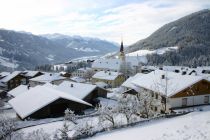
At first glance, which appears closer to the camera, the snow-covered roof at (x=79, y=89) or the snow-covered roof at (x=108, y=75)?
the snow-covered roof at (x=79, y=89)

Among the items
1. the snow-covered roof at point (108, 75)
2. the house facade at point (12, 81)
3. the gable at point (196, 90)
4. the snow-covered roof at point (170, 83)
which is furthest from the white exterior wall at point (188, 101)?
the house facade at point (12, 81)

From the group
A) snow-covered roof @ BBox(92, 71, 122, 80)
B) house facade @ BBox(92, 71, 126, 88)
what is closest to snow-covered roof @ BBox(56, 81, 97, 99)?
house facade @ BBox(92, 71, 126, 88)

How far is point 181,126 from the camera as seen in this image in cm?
2389

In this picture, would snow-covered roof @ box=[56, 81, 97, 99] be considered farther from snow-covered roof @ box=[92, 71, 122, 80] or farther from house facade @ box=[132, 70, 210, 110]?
snow-covered roof @ box=[92, 71, 122, 80]

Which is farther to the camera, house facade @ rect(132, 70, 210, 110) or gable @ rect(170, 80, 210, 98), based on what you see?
gable @ rect(170, 80, 210, 98)

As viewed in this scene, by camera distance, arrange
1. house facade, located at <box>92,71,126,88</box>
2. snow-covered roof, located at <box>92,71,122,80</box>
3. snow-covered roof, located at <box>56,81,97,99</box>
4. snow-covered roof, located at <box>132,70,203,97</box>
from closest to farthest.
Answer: snow-covered roof, located at <box>132,70,203,97</box>, snow-covered roof, located at <box>56,81,97,99</box>, house facade, located at <box>92,71,126,88</box>, snow-covered roof, located at <box>92,71,122,80</box>

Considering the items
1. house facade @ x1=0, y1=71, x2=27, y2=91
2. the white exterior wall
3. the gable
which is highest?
the gable

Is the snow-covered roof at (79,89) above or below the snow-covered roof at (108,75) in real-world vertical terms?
above

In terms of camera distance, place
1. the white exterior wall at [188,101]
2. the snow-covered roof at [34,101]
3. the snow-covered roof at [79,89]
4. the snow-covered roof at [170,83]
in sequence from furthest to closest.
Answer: the snow-covered roof at [79,89], the snow-covered roof at [170,83], the white exterior wall at [188,101], the snow-covered roof at [34,101]

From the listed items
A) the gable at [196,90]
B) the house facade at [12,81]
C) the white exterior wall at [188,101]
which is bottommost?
the house facade at [12,81]

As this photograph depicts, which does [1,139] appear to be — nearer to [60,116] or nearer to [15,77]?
[60,116]

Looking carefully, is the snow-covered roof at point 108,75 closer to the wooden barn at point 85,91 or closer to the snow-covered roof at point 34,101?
the wooden barn at point 85,91

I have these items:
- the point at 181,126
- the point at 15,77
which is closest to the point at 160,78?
the point at 181,126

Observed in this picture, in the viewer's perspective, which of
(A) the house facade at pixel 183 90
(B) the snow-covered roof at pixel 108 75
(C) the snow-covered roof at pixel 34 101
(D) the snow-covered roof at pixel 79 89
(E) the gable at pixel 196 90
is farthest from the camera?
(B) the snow-covered roof at pixel 108 75
